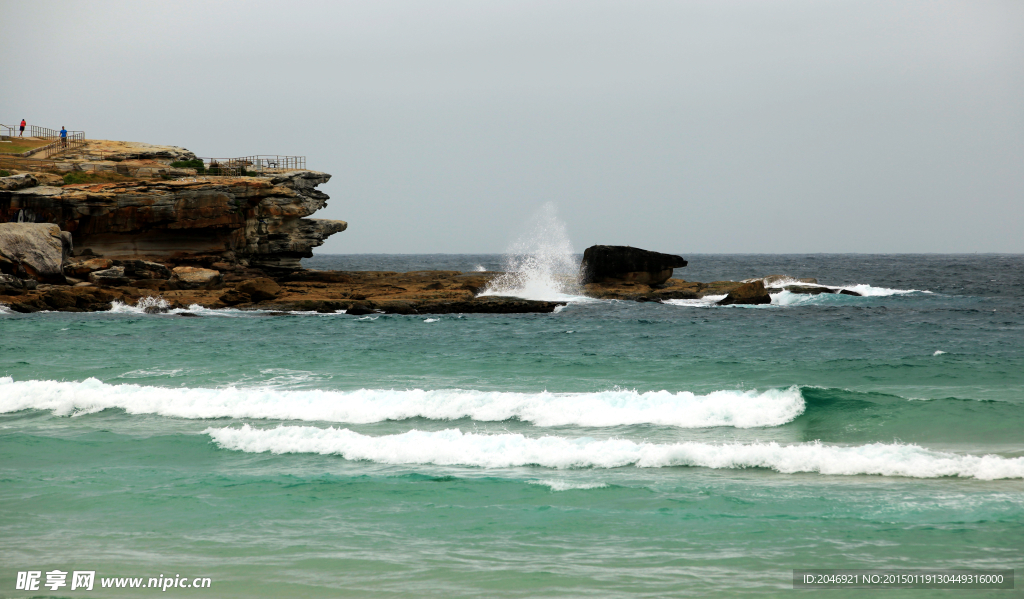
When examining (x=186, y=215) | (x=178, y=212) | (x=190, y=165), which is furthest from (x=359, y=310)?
(x=190, y=165)

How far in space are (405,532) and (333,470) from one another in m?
2.71

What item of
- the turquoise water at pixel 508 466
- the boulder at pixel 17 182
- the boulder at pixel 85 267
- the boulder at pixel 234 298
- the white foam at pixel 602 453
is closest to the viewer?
the turquoise water at pixel 508 466

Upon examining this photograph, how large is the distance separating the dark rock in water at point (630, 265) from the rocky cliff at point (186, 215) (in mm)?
16856

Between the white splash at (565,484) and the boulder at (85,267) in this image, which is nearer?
the white splash at (565,484)

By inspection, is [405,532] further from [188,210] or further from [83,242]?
[83,242]

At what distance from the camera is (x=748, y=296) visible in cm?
3547

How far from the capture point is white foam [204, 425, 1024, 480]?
32.4ft

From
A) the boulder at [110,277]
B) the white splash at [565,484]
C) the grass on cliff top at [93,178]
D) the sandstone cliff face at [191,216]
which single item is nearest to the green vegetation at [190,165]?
the grass on cliff top at [93,178]

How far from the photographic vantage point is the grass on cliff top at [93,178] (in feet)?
133

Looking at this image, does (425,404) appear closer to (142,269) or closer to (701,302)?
(701,302)

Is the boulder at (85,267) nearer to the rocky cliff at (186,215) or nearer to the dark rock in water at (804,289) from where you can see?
the rocky cliff at (186,215)

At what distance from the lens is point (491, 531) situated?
790 cm

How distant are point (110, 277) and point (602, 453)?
33029mm

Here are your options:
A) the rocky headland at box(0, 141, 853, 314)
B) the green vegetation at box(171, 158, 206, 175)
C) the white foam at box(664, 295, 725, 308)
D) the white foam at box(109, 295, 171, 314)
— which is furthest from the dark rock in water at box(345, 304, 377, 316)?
the green vegetation at box(171, 158, 206, 175)
